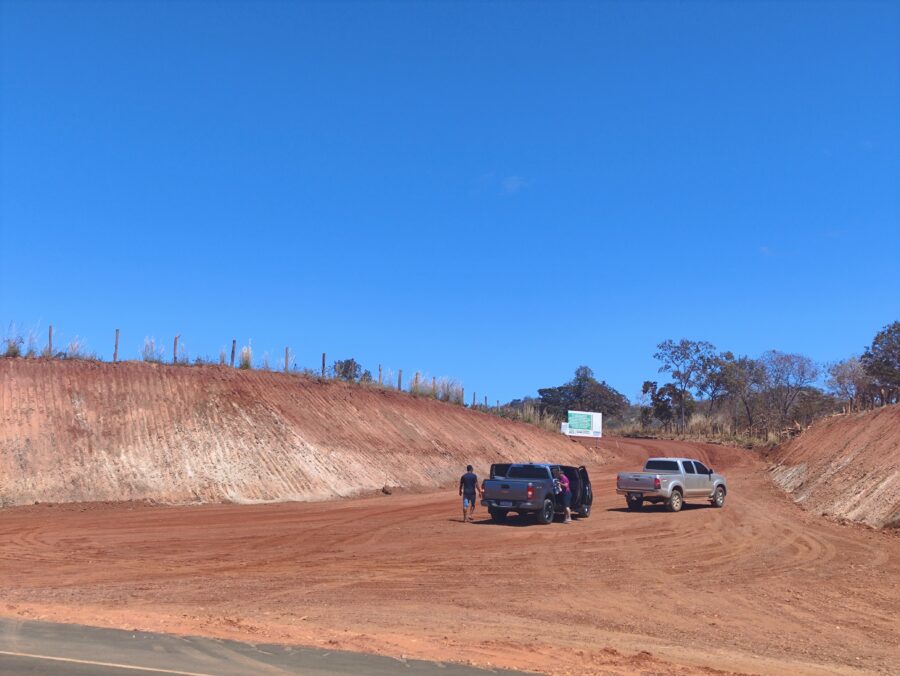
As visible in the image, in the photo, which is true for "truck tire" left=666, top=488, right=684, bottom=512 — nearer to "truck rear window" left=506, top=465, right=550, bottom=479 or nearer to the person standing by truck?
the person standing by truck

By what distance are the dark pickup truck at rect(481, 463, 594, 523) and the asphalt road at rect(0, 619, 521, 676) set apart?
1641 cm

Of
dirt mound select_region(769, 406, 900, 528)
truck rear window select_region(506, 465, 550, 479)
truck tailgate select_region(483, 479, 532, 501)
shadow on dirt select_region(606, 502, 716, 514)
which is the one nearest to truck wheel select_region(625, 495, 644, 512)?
shadow on dirt select_region(606, 502, 716, 514)

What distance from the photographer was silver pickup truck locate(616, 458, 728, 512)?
30.3 m

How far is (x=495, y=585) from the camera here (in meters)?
16.0

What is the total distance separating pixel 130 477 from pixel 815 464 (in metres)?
29.2

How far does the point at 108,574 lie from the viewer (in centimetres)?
1703

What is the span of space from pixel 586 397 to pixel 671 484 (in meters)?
71.0

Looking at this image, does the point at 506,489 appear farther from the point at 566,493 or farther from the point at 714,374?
the point at 714,374

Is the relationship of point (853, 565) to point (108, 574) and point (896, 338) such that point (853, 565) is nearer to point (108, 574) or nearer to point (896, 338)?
point (108, 574)

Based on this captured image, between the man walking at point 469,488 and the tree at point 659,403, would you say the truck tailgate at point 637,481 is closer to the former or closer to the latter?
the man walking at point 469,488

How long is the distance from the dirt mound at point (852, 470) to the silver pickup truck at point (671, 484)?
11.4ft

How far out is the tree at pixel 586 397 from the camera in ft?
330

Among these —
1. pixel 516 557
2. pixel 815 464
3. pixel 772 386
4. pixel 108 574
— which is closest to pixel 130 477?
pixel 108 574

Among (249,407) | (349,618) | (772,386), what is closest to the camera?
(349,618)
